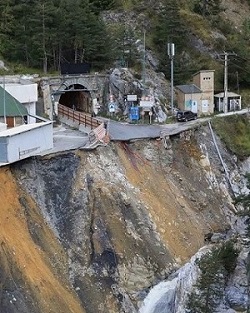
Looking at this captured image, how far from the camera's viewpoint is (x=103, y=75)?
64.6 m

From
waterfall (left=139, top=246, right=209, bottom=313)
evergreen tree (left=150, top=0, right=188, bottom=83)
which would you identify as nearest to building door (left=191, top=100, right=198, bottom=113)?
evergreen tree (left=150, top=0, right=188, bottom=83)

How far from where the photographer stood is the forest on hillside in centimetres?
6594

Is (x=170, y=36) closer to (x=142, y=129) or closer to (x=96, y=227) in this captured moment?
(x=142, y=129)

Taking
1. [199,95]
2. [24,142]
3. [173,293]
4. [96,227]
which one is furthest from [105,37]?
[173,293]

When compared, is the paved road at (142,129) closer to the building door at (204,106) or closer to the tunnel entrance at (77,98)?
the building door at (204,106)

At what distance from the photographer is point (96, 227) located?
1694 inches

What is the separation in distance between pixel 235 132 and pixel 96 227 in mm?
22781

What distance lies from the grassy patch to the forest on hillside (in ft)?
27.5

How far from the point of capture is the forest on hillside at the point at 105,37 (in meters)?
65.9

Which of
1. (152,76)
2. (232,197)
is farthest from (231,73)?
(232,197)

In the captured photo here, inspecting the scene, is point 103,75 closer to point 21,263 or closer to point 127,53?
point 127,53

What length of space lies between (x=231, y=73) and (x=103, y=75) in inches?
555

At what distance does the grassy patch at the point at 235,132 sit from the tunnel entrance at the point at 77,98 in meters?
12.7

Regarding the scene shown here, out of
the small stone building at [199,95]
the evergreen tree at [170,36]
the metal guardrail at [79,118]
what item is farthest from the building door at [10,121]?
the evergreen tree at [170,36]
